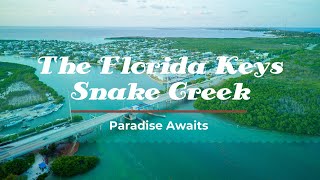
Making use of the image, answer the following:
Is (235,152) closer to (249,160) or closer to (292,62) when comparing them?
(249,160)

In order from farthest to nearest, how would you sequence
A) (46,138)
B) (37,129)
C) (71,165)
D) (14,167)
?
(37,129)
(46,138)
(71,165)
(14,167)

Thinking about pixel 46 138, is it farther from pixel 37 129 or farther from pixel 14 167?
pixel 14 167

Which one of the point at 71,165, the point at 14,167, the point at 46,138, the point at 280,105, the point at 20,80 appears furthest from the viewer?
the point at 20,80

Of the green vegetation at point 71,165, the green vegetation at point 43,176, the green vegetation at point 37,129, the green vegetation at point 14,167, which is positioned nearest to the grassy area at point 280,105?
the green vegetation at point 37,129

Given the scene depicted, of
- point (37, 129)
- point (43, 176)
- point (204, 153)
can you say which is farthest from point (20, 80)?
Answer: point (204, 153)

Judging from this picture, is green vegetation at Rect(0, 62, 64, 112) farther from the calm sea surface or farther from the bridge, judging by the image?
the bridge

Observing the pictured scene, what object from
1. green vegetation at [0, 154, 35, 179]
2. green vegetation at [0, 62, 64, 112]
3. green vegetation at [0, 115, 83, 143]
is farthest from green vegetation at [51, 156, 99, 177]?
green vegetation at [0, 62, 64, 112]

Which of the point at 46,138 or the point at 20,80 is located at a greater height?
the point at 20,80
